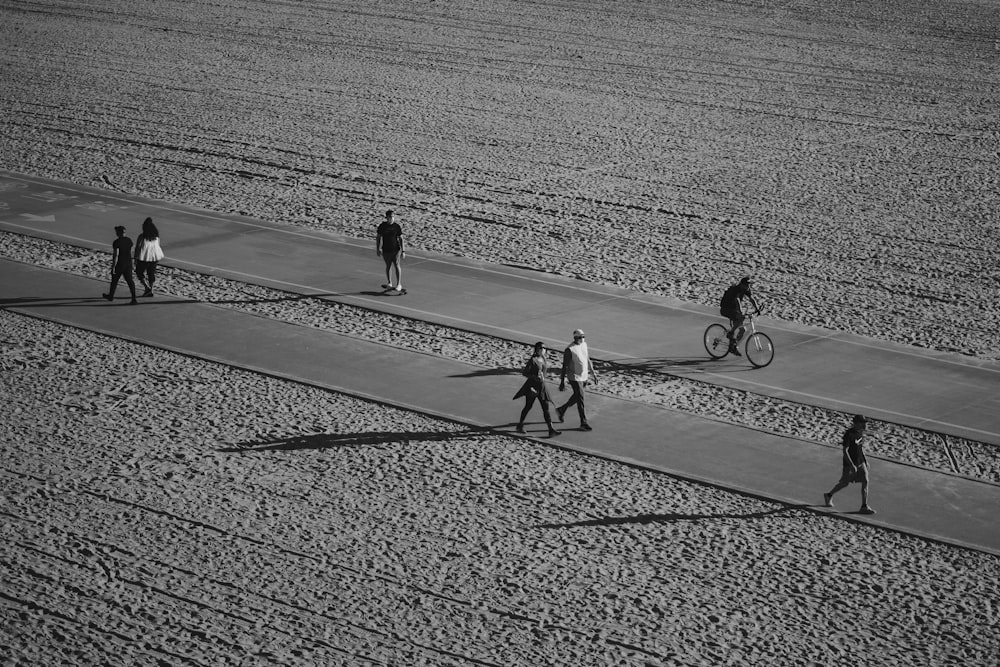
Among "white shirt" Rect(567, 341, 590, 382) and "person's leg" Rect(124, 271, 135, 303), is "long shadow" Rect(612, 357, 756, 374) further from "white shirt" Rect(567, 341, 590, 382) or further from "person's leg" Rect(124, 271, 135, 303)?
"person's leg" Rect(124, 271, 135, 303)

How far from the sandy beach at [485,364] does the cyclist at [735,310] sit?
1370mm

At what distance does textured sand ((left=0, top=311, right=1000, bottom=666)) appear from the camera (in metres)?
11.7

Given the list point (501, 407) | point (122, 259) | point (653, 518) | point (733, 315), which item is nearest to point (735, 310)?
point (733, 315)

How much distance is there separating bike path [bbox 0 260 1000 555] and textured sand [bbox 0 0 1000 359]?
17.6 feet

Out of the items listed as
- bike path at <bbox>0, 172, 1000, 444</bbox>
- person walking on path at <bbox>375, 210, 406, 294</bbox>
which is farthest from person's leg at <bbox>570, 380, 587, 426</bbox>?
person walking on path at <bbox>375, 210, 406, 294</bbox>

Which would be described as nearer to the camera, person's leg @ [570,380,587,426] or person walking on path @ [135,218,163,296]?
person's leg @ [570,380,587,426]

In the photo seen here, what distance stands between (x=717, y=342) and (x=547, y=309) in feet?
11.0

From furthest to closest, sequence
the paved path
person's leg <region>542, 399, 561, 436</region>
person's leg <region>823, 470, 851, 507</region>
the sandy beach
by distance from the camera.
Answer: person's leg <region>542, 399, 561, 436</region> < the paved path < person's leg <region>823, 470, 851, 507</region> < the sandy beach

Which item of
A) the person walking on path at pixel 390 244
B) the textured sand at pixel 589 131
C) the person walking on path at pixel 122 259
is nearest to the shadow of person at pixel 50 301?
the person walking on path at pixel 122 259

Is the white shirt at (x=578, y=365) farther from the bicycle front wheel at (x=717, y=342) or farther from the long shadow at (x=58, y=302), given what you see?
the long shadow at (x=58, y=302)

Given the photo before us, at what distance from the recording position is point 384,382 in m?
18.2

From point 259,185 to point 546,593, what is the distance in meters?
19.3

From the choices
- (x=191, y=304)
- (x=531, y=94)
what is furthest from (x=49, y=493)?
(x=531, y=94)

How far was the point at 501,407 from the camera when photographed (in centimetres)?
1738
